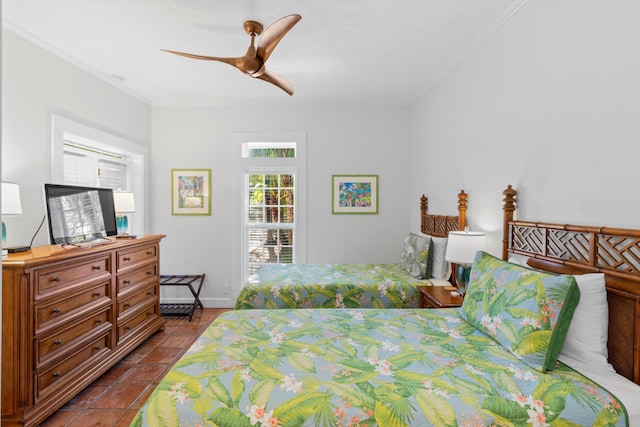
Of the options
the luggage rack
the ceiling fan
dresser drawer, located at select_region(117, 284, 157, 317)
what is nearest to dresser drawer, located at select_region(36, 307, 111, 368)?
dresser drawer, located at select_region(117, 284, 157, 317)

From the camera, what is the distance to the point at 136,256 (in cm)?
325

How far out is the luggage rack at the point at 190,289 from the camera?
4.18 meters

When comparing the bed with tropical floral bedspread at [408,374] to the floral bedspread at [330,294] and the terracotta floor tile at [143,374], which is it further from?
the terracotta floor tile at [143,374]

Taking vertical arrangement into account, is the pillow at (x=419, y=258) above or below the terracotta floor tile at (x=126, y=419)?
above

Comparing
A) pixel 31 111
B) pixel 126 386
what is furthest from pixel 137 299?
pixel 31 111

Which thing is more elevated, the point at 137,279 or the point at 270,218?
the point at 270,218

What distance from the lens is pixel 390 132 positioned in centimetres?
449

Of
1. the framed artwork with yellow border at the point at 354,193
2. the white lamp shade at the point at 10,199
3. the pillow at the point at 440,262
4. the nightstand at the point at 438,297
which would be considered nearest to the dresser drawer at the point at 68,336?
the white lamp shade at the point at 10,199

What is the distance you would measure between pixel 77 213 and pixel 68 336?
97 cm

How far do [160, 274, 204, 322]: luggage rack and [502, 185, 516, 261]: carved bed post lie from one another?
3.55m

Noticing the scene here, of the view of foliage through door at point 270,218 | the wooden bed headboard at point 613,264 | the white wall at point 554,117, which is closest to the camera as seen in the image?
the wooden bed headboard at point 613,264

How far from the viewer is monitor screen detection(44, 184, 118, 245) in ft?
8.18

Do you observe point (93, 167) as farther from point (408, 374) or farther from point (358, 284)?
point (408, 374)

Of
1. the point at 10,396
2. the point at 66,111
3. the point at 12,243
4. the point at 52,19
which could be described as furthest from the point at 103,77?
the point at 10,396
